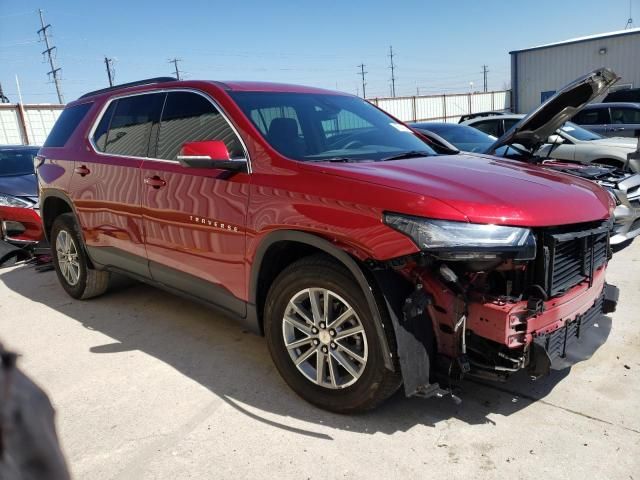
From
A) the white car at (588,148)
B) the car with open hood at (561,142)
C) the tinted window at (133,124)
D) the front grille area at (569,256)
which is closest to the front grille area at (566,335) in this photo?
the front grille area at (569,256)

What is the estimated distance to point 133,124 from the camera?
412 cm

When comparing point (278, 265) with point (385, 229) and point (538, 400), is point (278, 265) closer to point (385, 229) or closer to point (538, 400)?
point (385, 229)

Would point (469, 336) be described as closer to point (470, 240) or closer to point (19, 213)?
point (470, 240)

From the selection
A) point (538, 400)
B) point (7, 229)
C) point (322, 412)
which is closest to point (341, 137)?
point (322, 412)

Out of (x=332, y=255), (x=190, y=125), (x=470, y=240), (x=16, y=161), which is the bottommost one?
(x=332, y=255)

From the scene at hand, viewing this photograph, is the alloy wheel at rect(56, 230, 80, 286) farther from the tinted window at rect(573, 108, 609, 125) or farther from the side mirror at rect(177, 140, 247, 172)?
the tinted window at rect(573, 108, 609, 125)

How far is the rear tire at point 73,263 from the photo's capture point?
15.9 ft

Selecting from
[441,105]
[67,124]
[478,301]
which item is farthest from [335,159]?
[441,105]

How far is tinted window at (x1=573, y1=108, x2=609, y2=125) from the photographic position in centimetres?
1152

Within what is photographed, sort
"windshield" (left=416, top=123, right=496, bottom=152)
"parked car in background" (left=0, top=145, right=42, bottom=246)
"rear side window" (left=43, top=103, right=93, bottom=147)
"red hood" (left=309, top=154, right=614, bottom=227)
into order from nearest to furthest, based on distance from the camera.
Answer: "red hood" (left=309, top=154, right=614, bottom=227) < "rear side window" (left=43, top=103, right=93, bottom=147) < "parked car in background" (left=0, top=145, right=42, bottom=246) < "windshield" (left=416, top=123, right=496, bottom=152)

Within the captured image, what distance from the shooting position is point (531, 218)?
2381mm

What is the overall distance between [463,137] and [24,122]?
15422mm

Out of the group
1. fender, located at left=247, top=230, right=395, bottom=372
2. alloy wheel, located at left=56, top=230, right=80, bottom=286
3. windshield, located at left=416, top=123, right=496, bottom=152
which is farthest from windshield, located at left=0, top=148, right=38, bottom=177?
fender, located at left=247, top=230, right=395, bottom=372

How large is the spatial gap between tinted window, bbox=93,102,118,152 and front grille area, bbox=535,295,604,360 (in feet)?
12.1
